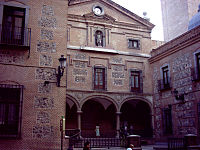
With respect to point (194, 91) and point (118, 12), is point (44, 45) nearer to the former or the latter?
point (194, 91)

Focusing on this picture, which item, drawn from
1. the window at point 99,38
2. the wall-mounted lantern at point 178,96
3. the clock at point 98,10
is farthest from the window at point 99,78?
the wall-mounted lantern at point 178,96

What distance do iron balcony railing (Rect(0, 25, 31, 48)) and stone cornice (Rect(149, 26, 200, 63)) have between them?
34.2 ft

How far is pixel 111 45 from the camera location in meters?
21.9

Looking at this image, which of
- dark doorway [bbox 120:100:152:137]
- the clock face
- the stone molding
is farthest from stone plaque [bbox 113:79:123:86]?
the clock face

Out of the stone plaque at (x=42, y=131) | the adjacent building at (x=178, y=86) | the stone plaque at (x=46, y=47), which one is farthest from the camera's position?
the adjacent building at (x=178, y=86)

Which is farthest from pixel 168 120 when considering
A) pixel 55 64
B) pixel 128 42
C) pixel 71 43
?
pixel 55 64

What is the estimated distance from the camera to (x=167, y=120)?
62.9ft

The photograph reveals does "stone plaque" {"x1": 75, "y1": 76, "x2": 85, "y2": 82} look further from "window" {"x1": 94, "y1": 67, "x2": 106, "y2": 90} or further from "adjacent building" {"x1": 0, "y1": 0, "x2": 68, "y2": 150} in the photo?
"adjacent building" {"x1": 0, "y1": 0, "x2": 68, "y2": 150}

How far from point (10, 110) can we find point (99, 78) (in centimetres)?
1093

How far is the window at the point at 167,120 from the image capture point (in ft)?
61.9

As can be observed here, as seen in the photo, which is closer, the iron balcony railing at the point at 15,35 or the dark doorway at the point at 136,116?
the iron balcony railing at the point at 15,35

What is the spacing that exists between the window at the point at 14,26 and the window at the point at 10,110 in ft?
6.56

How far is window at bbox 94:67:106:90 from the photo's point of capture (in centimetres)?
2086

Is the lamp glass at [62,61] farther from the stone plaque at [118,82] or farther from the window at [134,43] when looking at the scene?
the window at [134,43]
